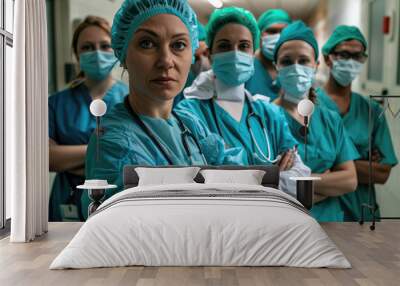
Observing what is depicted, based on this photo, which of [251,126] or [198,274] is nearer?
[198,274]

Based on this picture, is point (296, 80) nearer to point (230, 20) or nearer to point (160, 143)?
point (230, 20)

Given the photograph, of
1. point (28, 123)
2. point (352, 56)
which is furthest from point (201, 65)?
point (28, 123)

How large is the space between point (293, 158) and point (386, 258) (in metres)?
1.98

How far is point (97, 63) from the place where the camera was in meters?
6.06

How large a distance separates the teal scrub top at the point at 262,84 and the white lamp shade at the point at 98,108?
156 cm

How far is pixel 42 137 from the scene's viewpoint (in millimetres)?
5320

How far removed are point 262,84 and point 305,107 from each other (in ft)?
1.94

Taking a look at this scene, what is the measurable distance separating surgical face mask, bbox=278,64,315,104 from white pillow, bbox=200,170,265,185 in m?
1.04

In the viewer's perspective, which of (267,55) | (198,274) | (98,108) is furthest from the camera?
(267,55)

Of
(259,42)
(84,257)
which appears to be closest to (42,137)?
(84,257)

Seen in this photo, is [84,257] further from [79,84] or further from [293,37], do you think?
[293,37]

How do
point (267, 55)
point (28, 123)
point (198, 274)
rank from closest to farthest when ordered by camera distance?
point (198, 274) → point (28, 123) → point (267, 55)

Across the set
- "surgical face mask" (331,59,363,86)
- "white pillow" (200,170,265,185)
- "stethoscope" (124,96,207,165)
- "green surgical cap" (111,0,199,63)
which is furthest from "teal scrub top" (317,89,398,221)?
"green surgical cap" (111,0,199,63)

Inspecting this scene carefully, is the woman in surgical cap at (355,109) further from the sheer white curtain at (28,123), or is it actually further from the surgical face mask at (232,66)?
the sheer white curtain at (28,123)
